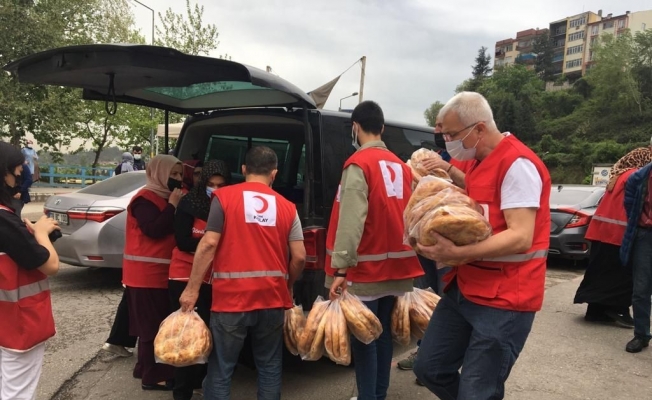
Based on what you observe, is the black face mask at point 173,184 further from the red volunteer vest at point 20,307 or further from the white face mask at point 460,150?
the white face mask at point 460,150

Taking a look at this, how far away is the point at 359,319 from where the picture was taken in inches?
112

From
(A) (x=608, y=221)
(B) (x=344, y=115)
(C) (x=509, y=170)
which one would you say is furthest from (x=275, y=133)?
(A) (x=608, y=221)

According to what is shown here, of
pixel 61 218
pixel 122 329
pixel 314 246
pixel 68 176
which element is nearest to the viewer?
pixel 314 246

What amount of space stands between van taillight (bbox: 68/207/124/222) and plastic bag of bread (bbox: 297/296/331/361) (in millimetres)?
3817

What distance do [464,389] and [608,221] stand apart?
150 inches

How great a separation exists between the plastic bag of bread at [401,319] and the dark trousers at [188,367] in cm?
121

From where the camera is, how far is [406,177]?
10.5 ft

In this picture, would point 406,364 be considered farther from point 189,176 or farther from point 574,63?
point 574,63

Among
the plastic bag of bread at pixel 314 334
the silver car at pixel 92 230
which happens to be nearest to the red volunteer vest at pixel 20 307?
the plastic bag of bread at pixel 314 334

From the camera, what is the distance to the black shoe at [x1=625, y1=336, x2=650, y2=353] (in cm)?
458

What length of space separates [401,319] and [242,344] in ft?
3.39

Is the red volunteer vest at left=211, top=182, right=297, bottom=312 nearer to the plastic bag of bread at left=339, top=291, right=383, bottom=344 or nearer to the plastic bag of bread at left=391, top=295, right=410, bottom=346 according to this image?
the plastic bag of bread at left=339, top=291, right=383, bottom=344

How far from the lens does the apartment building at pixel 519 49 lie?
360 ft

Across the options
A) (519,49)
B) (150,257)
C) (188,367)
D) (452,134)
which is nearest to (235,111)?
(150,257)
